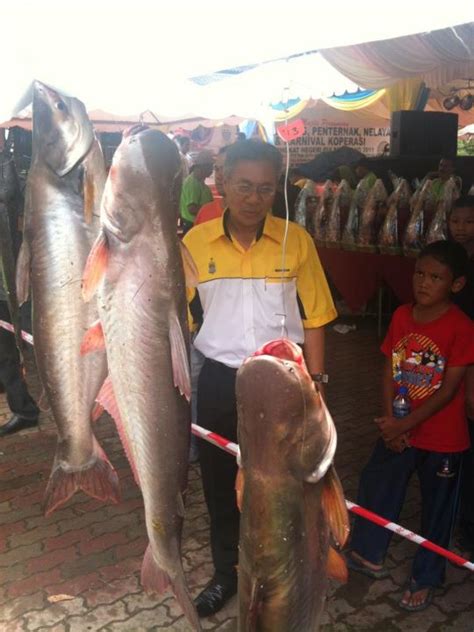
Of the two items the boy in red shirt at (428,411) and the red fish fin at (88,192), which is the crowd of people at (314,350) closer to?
the boy in red shirt at (428,411)

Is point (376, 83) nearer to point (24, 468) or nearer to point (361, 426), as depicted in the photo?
point (361, 426)

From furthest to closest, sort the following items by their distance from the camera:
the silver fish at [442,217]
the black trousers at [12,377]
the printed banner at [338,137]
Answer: the printed banner at [338,137] → the black trousers at [12,377] → the silver fish at [442,217]

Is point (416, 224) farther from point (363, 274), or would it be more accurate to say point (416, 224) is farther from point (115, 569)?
point (115, 569)

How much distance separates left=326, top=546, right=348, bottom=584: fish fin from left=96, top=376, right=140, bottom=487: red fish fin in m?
0.60

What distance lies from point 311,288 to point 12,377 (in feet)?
11.6

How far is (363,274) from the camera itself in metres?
7.41

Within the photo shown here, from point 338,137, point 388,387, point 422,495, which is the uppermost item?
point 338,137

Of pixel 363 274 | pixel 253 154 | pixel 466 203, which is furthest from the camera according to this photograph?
pixel 363 274

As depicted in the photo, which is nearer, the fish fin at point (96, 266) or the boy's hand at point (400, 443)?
the fish fin at point (96, 266)

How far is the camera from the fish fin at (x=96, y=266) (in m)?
1.57

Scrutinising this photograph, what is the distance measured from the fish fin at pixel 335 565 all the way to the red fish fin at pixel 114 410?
23.4 inches

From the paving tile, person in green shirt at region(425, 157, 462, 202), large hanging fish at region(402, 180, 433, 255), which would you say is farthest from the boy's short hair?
person in green shirt at region(425, 157, 462, 202)

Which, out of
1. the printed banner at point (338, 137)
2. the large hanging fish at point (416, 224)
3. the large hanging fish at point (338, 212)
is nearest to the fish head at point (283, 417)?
the large hanging fish at point (416, 224)

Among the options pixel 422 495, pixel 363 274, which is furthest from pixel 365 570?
pixel 363 274
